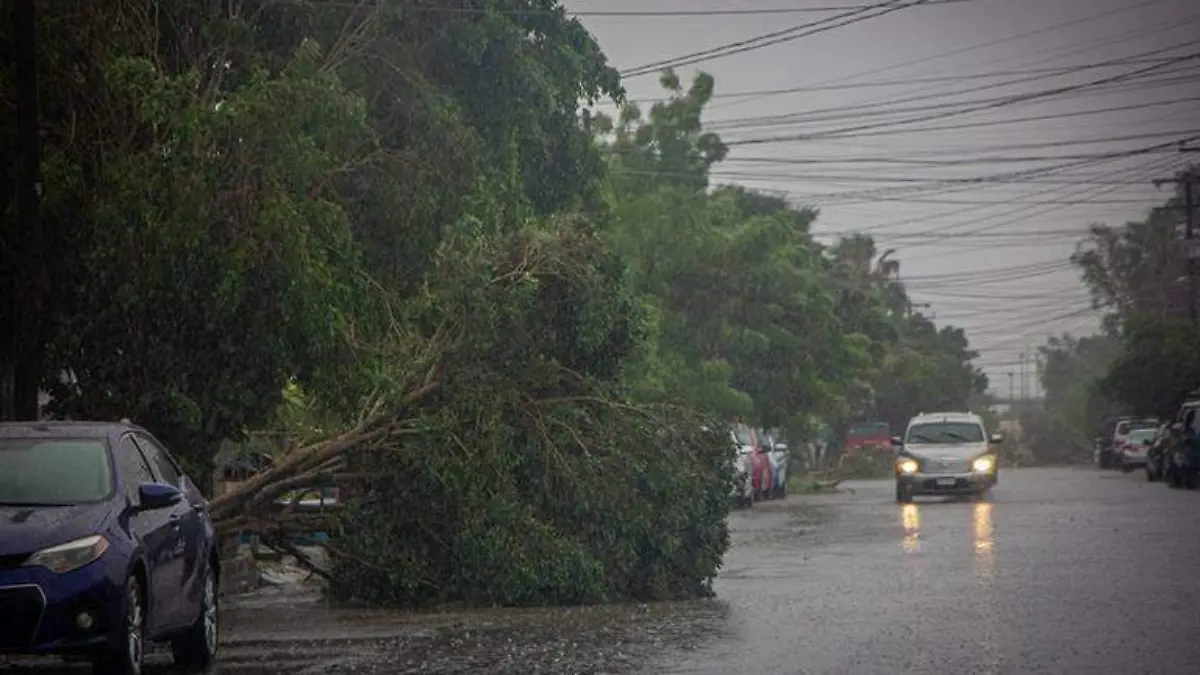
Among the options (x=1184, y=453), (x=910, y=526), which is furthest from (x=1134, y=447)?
(x=910, y=526)

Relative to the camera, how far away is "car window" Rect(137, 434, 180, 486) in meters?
14.2

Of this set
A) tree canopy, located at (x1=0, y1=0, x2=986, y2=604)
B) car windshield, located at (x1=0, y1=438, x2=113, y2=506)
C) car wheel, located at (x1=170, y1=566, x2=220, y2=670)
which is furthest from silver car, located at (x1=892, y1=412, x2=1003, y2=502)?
car windshield, located at (x1=0, y1=438, x2=113, y2=506)

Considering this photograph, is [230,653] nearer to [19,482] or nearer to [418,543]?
[19,482]

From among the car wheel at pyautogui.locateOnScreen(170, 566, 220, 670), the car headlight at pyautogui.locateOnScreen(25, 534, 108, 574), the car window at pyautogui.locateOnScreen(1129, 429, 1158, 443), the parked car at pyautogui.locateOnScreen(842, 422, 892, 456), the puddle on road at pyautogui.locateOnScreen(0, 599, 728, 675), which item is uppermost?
the parked car at pyautogui.locateOnScreen(842, 422, 892, 456)

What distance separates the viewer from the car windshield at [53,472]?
12.9 meters

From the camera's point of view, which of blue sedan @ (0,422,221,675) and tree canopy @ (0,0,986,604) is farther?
tree canopy @ (0,0,986,604)

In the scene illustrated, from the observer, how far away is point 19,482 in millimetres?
13062

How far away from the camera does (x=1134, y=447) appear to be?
72.4m

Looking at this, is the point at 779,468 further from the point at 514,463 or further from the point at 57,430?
the point at 57,430

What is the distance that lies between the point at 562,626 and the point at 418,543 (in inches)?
121

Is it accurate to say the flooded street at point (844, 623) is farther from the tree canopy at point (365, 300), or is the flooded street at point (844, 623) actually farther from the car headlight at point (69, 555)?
the car headlight at point (69, 555)

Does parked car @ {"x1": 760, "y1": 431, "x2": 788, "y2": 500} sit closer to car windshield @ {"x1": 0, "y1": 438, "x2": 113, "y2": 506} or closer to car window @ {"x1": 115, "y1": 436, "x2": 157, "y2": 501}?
car window @ {"x1": 115, "y1": 436, "x2": 157, "y2": 501}

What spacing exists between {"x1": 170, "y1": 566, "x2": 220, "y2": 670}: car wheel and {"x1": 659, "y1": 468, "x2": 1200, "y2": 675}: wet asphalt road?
3.20m

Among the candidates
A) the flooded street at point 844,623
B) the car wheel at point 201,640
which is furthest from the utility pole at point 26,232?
the car wheel at point 201,640
